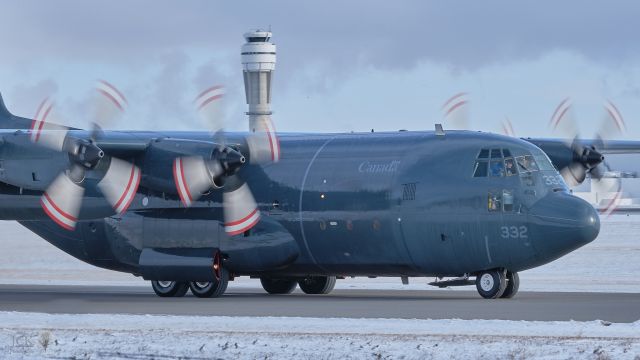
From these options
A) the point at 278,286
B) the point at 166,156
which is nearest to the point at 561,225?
the point at 278,286

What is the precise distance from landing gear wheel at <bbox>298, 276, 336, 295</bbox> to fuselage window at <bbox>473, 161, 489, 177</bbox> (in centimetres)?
640

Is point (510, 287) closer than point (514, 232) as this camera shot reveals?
No

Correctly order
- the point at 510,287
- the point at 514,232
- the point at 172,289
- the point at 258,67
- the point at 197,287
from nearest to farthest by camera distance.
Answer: the point at 514,232, the point at 510,287, the point at 197,287, the point at 172,289, the point at 258,67

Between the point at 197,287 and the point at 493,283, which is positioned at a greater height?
the point at 493,283

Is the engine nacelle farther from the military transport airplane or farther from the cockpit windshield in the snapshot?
the cockpit windshield

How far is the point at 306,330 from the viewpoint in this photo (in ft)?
62.4

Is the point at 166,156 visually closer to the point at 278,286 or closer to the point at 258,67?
the point at 278,286

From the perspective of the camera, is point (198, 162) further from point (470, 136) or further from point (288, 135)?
point (470, 136)

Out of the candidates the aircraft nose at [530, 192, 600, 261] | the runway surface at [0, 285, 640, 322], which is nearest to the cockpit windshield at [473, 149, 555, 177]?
the aircraft nose at [530, 192, 600, 261]

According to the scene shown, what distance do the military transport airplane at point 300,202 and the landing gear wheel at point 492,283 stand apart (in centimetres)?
3

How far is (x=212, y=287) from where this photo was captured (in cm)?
2941

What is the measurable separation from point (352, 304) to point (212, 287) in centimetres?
521

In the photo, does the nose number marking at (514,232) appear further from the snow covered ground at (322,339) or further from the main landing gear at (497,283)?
the snow covered ground at (322,339)

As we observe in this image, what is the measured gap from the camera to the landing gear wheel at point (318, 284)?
103ft
